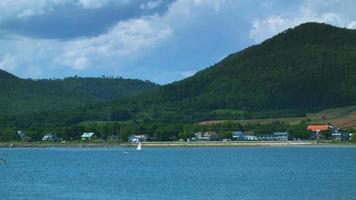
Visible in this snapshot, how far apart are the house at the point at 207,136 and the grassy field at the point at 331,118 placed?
8.14 metres

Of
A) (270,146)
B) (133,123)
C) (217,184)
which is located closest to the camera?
(217,184)

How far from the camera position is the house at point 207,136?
→ 17162cm

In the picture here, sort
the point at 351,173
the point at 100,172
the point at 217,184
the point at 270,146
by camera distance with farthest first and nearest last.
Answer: the point at 270,146 < the point at 100,172 < the point at 351,173 < the point at 217,184

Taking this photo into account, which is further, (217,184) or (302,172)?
(302,172)

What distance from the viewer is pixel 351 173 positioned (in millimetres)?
73438

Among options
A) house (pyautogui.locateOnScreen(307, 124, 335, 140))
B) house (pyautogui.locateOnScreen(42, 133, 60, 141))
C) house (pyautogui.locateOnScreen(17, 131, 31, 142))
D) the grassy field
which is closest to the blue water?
house (pyautogui.locateOnScreen(307, 124, 335, 140))

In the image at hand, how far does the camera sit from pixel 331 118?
172000mm

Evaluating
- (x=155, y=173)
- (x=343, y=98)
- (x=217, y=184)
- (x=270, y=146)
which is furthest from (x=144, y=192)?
(x=343, y=98)

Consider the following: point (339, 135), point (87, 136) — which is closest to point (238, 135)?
point (339, 135)

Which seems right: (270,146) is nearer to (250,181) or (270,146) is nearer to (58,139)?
(58,139)

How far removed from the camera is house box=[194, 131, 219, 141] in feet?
563

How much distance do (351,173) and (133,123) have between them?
11839 cm

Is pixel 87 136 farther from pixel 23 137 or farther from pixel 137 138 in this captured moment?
pixel 23 137

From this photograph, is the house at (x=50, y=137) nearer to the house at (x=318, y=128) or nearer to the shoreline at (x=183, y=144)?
the shoreline at (x=183, y=144)
